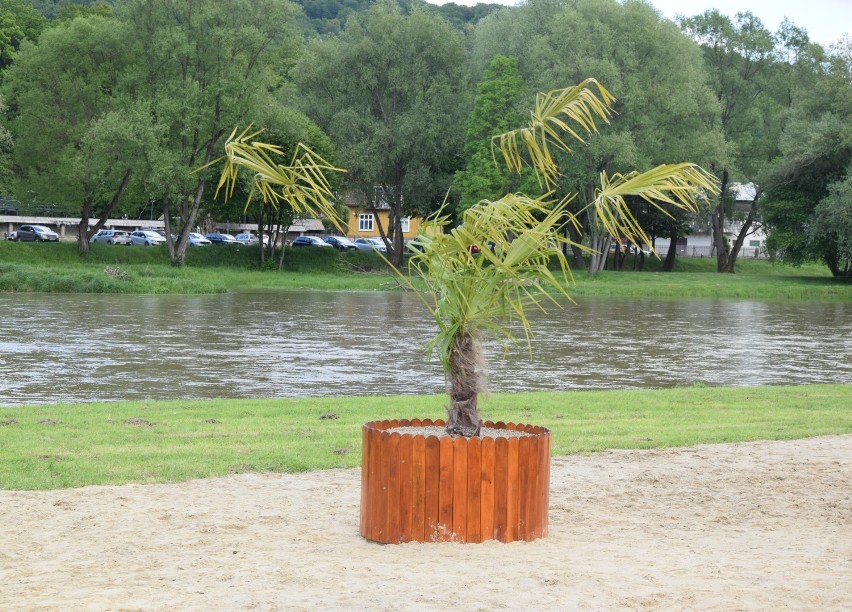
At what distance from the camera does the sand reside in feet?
22.6

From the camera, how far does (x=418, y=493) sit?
330 inches

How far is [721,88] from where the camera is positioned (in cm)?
8181

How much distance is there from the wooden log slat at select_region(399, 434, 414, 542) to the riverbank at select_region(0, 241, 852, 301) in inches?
1710

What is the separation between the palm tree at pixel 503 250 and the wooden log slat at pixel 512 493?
0.56 metres

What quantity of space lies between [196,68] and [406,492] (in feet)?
191

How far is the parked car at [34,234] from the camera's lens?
7762cm

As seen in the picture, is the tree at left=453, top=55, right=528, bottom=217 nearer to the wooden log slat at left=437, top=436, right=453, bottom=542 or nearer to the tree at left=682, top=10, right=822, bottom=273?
the tree at left=682, top=10, right=822, bottom=273

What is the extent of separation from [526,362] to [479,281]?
18.6 meters

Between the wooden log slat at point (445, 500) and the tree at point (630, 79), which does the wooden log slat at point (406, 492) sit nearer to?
the wooden log slat at point (445, 500)

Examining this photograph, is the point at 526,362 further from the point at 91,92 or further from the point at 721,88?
the point at 721,88

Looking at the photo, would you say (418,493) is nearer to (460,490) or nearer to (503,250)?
(460,490)

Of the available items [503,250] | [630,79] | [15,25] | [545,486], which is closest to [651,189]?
[503,250]

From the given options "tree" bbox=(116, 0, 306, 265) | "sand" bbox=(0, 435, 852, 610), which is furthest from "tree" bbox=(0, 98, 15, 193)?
"sand" bbox=(0, 435, 852, 610)

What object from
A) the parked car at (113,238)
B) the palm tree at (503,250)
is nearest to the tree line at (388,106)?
the parked car at (113,238)
